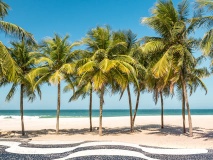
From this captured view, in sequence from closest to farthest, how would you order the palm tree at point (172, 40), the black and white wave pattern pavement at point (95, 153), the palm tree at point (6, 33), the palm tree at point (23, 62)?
1. the black and white wave pattern pavement at point (95, 153)
2. the palm tree at point (6, 33)
3. the palm tree at point (172, 40)
4. the palm tree at point (23, 62)

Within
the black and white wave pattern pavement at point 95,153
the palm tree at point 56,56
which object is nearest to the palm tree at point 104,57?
the palm tree at point 56,56

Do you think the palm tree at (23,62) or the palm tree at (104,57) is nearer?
the palm tree at (104,57)

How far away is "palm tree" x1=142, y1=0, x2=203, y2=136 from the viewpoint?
15773 millimetres

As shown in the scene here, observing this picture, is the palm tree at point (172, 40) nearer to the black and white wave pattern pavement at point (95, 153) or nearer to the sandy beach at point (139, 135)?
the sandy beach at point (139, 135)

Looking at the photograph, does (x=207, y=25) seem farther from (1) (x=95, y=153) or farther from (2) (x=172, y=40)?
(1) (x=95, y=153)

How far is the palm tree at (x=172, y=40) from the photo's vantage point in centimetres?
1577

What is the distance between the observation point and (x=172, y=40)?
53.9 ft

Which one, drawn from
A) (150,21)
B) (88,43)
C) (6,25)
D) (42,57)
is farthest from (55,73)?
(150,21)

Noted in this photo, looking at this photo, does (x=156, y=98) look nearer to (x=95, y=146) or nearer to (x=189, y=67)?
(x=189, y=67)

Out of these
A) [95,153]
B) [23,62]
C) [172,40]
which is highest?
[172,40]

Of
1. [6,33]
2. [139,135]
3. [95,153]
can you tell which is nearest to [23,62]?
[6,33]

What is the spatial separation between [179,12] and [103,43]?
511 centimetres

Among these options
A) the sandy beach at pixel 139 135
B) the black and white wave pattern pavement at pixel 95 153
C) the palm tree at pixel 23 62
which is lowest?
the sandy beach at pixel 139 135

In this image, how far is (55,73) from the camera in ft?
56.6
